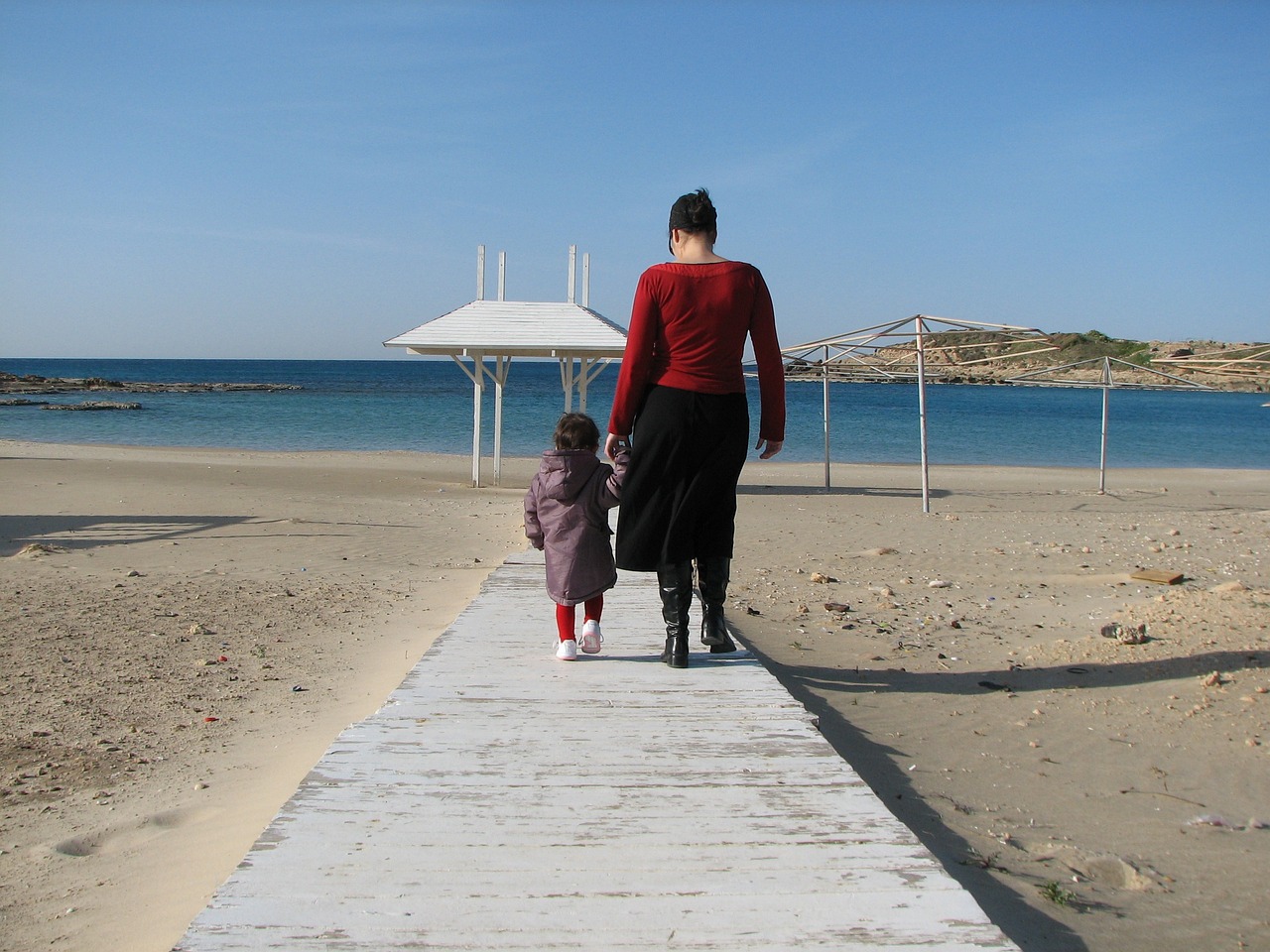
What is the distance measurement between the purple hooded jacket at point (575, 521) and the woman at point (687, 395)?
0.27 metres

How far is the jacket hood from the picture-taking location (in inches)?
171

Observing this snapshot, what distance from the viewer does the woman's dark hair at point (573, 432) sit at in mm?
4340

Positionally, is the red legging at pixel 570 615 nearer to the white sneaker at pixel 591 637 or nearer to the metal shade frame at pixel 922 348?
the white sneaker at pixel 591 637

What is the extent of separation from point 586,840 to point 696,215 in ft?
7.99

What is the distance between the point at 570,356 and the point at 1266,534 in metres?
9.39

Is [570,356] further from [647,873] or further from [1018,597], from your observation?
[647,873]

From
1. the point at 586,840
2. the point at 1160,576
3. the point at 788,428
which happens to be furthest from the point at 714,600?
the point at 788,428

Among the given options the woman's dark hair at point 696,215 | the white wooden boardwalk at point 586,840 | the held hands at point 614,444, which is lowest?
the white wooden boardwalk at point 586,840

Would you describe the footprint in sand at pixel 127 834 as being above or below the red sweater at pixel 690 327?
below

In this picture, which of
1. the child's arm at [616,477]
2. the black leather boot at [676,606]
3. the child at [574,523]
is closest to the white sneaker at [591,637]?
the child at [574,523]

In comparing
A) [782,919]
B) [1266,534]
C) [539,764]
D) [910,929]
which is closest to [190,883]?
[539,764]

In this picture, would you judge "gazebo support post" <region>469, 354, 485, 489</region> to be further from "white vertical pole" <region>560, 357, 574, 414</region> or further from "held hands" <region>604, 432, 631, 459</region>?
"held hands" <region>604, 432, 631, 459</region>

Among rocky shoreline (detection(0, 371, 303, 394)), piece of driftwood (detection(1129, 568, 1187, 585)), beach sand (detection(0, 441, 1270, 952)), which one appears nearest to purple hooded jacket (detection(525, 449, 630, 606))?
beach sand (detection(0, 441, 1270, 952))

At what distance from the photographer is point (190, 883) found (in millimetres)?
3186
